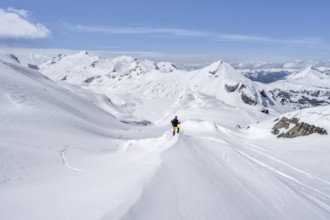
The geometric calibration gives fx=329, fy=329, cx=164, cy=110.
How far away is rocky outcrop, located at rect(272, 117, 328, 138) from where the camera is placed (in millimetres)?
33716

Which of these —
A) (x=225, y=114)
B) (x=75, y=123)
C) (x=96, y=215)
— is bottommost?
(x=225, y=114)

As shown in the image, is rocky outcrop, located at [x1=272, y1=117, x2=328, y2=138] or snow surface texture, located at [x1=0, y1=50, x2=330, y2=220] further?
rocky outcrop, located at [x1=272, y1=117, x2=328, y2=138]

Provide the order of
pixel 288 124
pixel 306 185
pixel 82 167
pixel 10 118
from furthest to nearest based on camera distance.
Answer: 1. pixel 288 124
2. pixel 10 118
3. pixel 82 167
4. pixel 306 185

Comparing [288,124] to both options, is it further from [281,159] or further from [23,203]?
[23,203]

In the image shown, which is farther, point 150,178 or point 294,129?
point 294,129

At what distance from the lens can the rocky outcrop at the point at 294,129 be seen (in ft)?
111

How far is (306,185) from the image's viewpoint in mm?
18359

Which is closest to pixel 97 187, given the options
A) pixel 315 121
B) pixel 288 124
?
pixel 315 121

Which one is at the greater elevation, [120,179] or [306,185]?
[120,179]

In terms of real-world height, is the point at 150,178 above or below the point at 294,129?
above

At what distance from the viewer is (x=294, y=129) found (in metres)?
37.4

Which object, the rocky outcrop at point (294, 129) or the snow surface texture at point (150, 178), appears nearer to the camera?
the snow surface texture at point (150, 178)

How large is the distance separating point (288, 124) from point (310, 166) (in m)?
18.3

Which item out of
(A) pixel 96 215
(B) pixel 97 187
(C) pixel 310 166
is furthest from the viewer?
(C) pixel 310 166
